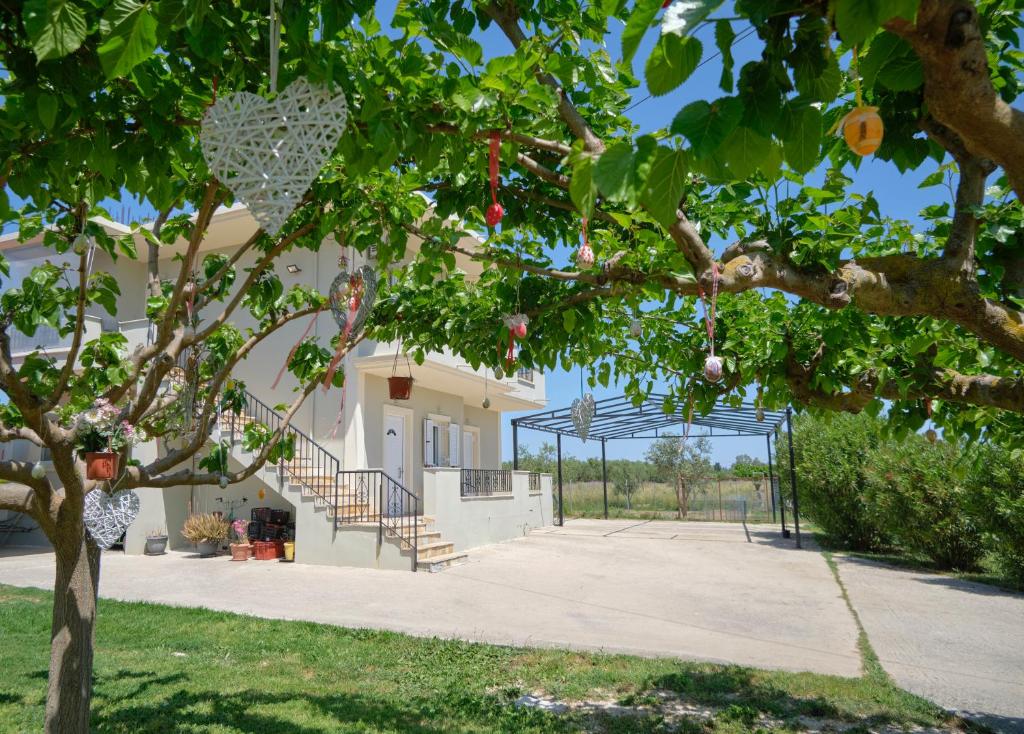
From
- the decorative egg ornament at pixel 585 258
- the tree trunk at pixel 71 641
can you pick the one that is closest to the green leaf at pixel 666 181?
the decorative egg ornament at pixel 585 258

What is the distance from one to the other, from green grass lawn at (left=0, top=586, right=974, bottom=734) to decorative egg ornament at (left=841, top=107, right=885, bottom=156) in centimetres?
391

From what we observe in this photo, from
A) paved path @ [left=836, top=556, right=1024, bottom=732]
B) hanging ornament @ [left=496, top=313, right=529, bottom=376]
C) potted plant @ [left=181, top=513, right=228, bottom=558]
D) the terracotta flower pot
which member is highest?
the terracotta flower pot

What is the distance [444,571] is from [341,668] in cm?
557

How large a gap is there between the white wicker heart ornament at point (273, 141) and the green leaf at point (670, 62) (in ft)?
3.64

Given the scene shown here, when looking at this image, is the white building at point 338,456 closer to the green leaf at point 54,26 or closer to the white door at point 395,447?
the white door at point 395,447

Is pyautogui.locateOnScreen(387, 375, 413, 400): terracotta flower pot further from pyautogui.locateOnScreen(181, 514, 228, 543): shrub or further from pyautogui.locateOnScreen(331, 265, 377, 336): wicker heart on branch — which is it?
pyautogui.locateOnScreen(181, 514, 228, 543): shrub

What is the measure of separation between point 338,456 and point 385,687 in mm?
8534

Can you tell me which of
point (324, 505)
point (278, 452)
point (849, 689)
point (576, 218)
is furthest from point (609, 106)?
point (324, 505)

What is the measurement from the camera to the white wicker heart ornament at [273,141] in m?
1.87

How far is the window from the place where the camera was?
1608 centimetres

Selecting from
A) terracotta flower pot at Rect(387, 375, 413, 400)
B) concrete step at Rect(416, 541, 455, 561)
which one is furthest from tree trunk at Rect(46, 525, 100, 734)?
concrete step at Rect(416, 541, 455, 561)

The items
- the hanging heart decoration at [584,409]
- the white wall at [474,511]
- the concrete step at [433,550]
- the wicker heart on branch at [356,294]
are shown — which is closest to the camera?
the wicker heart on branch at [356,294]

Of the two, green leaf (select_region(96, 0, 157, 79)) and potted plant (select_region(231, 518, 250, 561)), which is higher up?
green leaf (select_region(96, 0, 157, 79))

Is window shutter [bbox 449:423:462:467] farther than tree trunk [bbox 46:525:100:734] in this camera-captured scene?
Yes
